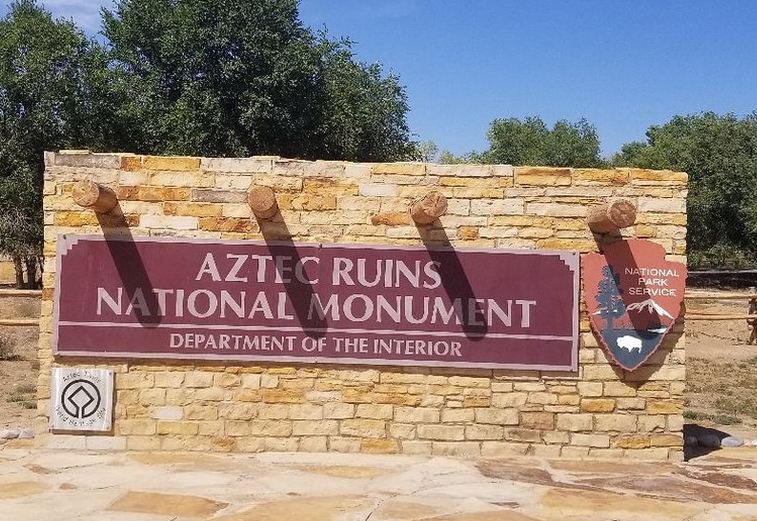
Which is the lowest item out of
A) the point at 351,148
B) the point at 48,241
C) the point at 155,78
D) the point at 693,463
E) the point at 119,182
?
the point at 693,463

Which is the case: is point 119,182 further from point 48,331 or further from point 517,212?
point 517,212

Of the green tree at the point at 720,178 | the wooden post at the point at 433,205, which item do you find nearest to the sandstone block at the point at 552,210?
the wooden post at the point at 433,205

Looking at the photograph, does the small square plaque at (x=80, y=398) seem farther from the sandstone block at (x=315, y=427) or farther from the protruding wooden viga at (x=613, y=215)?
the protruding wooden viga at (x=613, y=215)

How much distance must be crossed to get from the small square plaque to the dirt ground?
5.27 ft

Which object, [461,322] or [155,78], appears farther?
[155,78]

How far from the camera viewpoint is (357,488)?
5.27 m

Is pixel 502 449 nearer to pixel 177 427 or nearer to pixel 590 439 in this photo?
pixel 590 439

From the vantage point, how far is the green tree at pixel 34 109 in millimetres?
20250

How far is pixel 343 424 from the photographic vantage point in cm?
633

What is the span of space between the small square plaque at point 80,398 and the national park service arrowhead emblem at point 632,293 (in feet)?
13.4

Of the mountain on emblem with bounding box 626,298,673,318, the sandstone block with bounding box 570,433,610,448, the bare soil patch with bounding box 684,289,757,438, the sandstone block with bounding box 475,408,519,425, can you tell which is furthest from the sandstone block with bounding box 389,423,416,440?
the bare soil patch with bounding box 684,289,757,438

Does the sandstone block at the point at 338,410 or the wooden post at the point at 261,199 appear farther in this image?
the sandstone block at the point at 338,410

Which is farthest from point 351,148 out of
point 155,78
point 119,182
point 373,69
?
point 119,182

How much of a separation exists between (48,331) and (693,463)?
5.49 m
